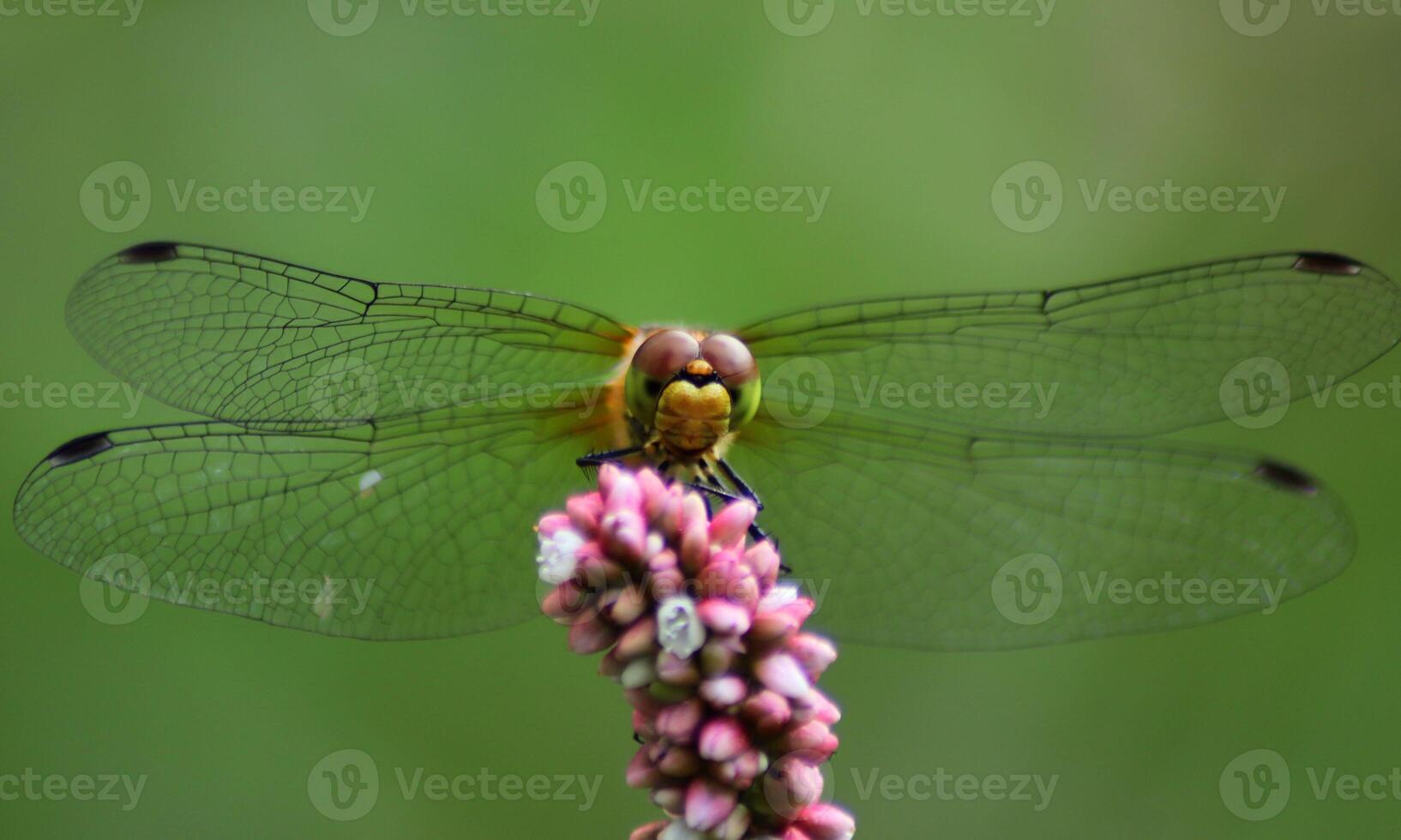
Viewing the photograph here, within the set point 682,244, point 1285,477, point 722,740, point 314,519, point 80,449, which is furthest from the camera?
point 682,244

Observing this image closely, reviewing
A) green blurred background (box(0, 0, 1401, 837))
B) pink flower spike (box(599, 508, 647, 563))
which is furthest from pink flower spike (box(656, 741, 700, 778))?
green blurred background (box(0, 0, 1401, 837))

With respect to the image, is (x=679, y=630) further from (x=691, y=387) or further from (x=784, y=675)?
(x=691, y=387)

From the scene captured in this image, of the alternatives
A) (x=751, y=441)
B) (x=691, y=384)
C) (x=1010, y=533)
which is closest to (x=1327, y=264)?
(x=1010, y=533)

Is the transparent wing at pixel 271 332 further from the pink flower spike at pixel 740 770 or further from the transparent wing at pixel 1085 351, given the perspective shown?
the pink flower spike at pixel 740 770

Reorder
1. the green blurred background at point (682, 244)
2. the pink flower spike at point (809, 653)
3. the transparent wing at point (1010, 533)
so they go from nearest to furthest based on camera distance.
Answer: the pink flower spike at point (809, 653) < the transparent wing at point (1010, 533) < the green blurred background at point (682, 244)

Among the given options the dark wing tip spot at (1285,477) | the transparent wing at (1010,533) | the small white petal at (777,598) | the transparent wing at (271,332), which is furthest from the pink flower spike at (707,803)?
the dark wing tip spot at (1285,477)

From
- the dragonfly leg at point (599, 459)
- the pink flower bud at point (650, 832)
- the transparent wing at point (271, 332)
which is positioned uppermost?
the transparent wing at point (271, 332)

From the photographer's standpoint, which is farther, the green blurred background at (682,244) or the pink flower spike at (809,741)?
the green blurred background at (682,244)
